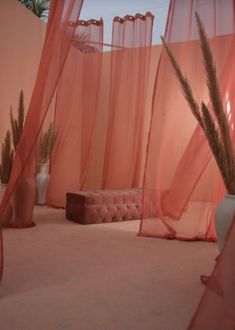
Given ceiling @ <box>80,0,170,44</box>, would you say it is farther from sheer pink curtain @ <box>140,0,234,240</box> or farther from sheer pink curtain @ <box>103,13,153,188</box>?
sheer pink curtain @ <box>140,0,234,240</box>

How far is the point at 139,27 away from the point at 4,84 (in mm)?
1839

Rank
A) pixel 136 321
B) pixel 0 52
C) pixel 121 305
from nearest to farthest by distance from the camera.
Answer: pixel 136 321
pixel 121 305
pixel 0 52

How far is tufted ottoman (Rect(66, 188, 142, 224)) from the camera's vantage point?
3.51 meters

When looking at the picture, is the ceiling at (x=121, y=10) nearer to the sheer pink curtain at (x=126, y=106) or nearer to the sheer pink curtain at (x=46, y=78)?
the sheer pink curtain at (x=126, y=106)

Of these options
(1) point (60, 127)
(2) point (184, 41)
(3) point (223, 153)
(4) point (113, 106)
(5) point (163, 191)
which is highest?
(2) point (184, 41)

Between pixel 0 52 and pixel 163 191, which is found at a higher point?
pixel 0 52

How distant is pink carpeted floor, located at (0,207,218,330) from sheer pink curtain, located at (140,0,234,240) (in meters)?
0.24

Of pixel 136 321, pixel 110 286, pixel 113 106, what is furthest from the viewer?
pixel 113 106

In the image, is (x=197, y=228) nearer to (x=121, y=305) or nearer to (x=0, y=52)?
(x=121, y=305)

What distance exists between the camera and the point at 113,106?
180 inches

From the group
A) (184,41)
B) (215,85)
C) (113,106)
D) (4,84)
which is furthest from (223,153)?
(4,84)

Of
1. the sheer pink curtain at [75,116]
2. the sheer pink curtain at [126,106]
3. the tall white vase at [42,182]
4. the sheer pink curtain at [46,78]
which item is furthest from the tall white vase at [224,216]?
the tall white vase at [42,182]

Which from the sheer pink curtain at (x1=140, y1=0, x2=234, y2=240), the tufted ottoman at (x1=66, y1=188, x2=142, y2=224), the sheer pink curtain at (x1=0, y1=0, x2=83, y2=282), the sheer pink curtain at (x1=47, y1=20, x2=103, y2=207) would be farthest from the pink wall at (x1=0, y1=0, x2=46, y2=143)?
the sheer pink curtain at (x1=0, y1=0, x2=83, y2=282)

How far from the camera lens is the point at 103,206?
3568 mm
